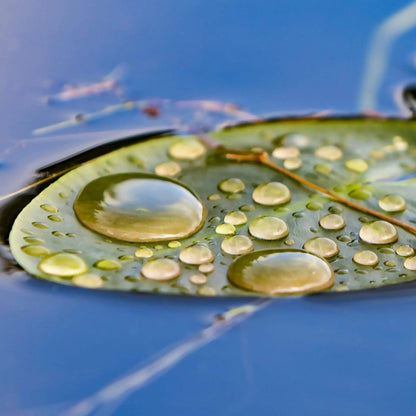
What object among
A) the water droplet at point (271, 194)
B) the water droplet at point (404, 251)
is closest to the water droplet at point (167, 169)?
the water droplet at point (271, 194)

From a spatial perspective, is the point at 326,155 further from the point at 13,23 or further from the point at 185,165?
the point at 13,23

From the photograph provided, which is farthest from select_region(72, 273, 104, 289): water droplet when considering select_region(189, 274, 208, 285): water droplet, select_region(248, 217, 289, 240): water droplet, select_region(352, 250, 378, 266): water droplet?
select_region(352, 250, 378, 266): water droplet

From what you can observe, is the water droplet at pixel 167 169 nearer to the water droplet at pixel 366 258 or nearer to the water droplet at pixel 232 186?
the water droplet at pixel 232 186

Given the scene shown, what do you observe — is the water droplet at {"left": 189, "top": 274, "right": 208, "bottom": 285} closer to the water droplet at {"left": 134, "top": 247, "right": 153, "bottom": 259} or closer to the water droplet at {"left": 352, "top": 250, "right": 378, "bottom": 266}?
the water droplet at {"left": 134, "top": 247, "right": 153, "bottom": 259}

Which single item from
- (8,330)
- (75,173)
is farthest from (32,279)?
(75,173)

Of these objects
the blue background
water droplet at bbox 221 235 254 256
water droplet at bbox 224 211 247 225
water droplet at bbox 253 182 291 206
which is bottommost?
the blue background

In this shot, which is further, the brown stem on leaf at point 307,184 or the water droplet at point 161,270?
the brown stem on leaf at point 307,184
